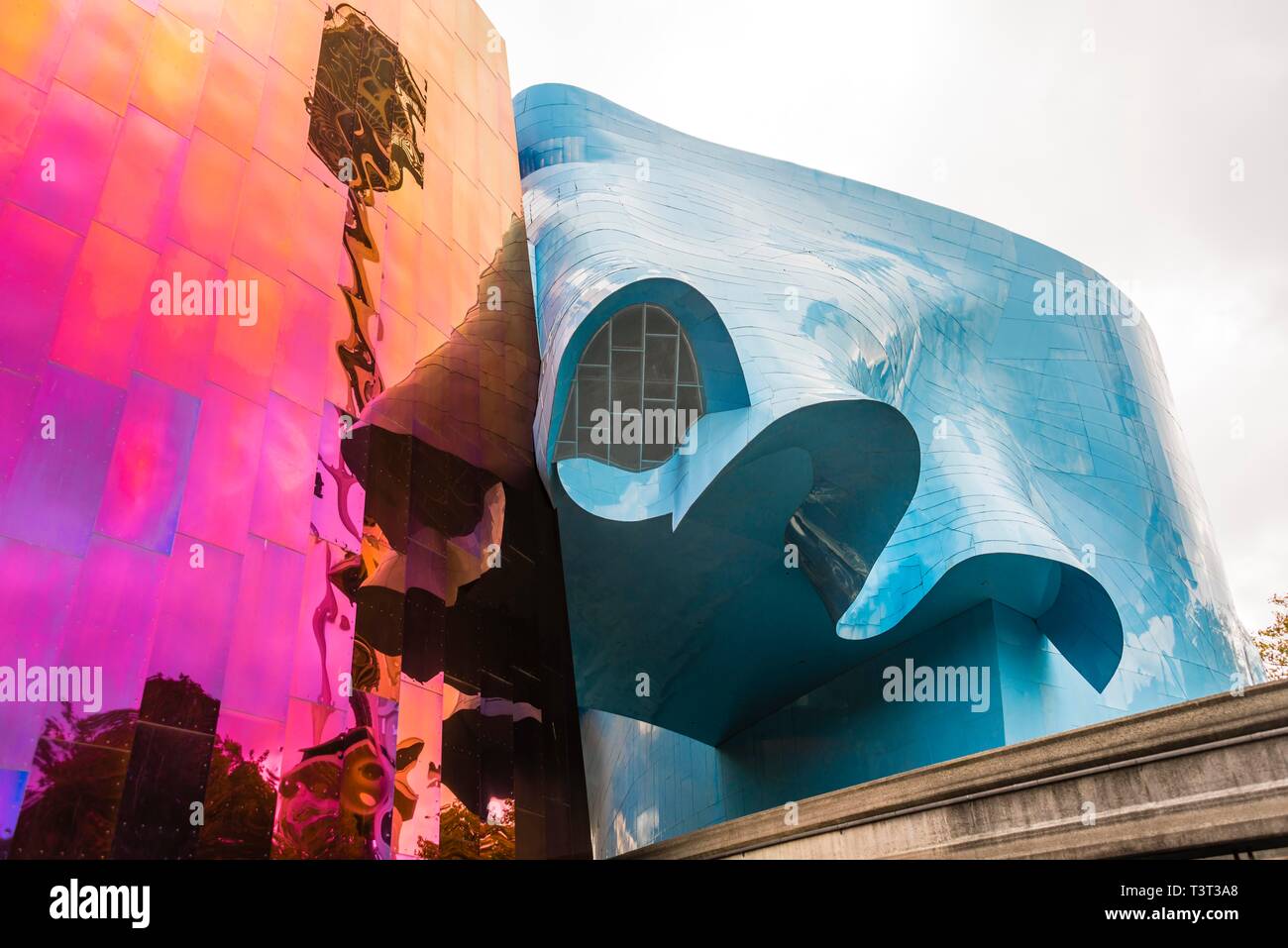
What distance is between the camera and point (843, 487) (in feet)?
45.0

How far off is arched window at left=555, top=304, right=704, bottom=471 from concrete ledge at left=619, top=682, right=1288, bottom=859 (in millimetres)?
8109

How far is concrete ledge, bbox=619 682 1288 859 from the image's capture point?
224 inches

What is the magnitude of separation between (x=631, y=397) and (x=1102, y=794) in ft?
32.6

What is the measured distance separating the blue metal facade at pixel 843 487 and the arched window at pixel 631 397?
0.99 meters

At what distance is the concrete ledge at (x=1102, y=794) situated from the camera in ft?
18.6

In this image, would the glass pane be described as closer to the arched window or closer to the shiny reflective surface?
the arched window
